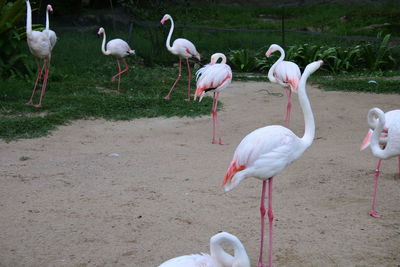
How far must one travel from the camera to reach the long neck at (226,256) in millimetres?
2771

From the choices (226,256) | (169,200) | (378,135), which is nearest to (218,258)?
(226,256)

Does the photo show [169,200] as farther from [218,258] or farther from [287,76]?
[287,76]

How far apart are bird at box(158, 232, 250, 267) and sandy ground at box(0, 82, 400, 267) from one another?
0.71 metres

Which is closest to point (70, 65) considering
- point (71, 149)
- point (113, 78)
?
point (113, 78)

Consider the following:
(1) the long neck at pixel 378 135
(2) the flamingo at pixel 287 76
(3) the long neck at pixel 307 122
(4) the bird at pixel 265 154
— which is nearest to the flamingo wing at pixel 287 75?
(2) the flamingo at pixel 287 76

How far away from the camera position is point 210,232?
153 inches

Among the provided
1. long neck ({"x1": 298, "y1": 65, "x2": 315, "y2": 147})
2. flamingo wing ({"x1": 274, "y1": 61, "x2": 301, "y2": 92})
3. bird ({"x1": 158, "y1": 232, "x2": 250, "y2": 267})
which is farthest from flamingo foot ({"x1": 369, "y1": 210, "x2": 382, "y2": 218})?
flamingo wing ({"x1": 274, "y1": 61, "x2": 301, "y2": 92})

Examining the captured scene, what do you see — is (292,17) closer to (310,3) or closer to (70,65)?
(310,3)

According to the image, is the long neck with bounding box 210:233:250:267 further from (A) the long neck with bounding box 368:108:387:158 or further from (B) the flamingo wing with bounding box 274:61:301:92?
(B) the flamingo wing with bounding box 274:61:301:92

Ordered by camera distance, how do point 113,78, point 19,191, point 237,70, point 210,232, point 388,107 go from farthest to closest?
point 237,70 < point 113,78 < point 388,107 < point 19,191 < point 210,232

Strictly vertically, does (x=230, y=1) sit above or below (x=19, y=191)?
above

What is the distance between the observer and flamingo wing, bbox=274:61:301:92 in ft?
22.9

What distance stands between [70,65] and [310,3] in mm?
12382

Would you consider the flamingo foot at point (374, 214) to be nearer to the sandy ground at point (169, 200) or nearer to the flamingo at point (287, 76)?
the sandy ground at point (169, 200)
